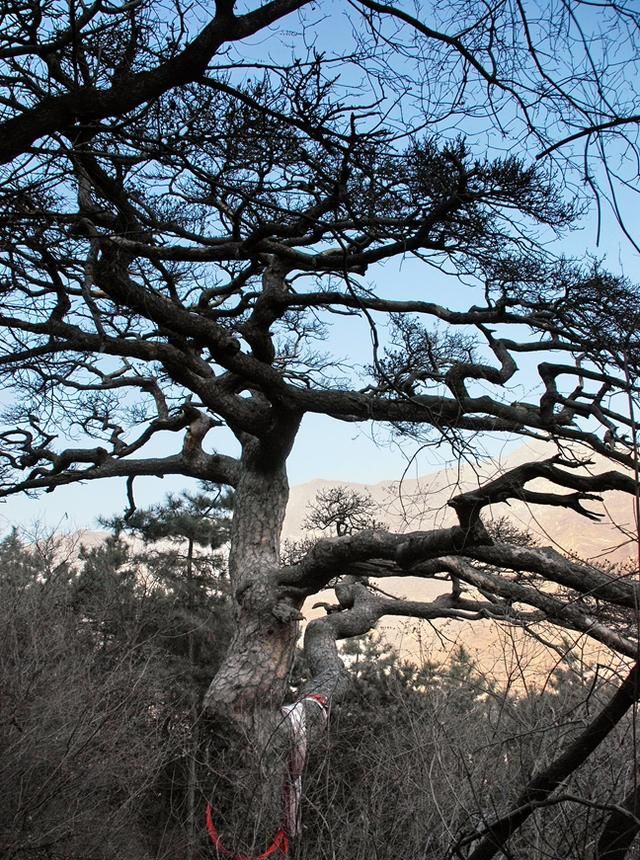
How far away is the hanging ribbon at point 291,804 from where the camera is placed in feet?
15.9

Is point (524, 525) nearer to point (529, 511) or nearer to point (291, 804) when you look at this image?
point (291, 804)

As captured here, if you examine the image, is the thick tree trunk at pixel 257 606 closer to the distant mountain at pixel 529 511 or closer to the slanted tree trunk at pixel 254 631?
the slanted tree trunk at pixel 254 631

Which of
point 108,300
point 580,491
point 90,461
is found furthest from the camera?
point 90,461

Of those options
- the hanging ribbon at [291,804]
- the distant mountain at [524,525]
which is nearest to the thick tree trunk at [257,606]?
the hanging ribbon at [291,804]

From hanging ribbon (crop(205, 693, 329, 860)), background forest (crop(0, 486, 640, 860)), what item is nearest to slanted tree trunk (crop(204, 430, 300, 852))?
background forest (crop(0, 486, 640, 860))

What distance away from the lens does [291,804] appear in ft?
16.6

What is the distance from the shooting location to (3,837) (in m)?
5.77

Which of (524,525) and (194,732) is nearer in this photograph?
(524,525)

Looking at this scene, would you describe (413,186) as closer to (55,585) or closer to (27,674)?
(27,674)

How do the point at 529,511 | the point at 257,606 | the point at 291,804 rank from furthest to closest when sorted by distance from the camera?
the point at 257,606 → the point at 291,804 → the point at 529,511

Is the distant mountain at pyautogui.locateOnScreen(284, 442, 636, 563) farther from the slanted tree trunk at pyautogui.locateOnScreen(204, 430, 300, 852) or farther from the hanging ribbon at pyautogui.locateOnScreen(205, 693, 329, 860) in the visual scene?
the slanted tree trunk at pyautogui.locateOnScreen(204, 430, 300, 852)

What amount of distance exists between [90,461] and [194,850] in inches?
195

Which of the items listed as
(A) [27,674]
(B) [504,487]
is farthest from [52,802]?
(B) [504,487]

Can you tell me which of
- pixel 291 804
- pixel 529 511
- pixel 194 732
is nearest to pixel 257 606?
pixel 194 732
